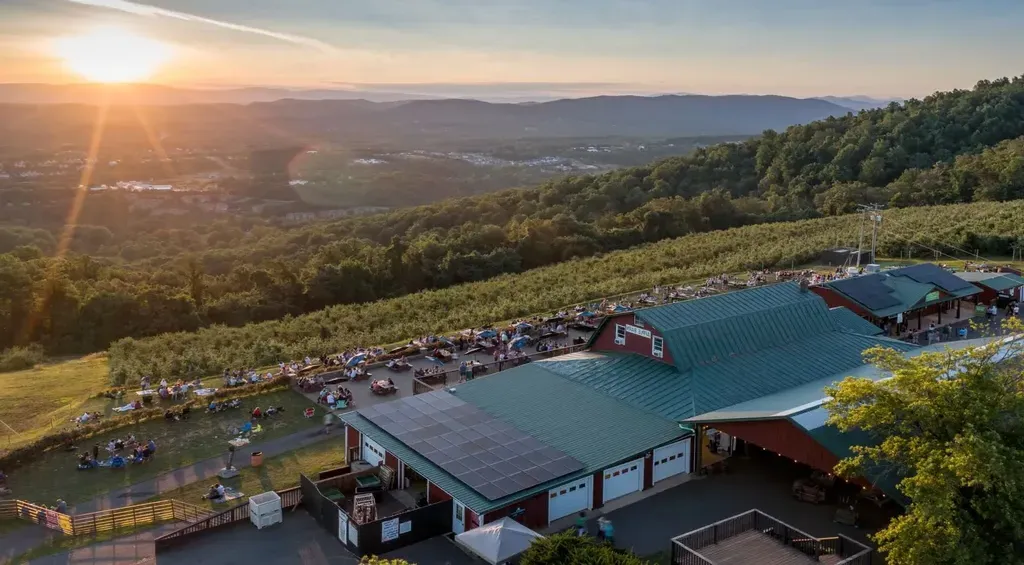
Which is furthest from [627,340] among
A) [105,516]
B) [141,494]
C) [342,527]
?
[105,516]

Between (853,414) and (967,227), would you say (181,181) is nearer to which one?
(967,227)

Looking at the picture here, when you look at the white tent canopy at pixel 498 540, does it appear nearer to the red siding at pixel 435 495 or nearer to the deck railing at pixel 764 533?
the red siding at pixel 435 495

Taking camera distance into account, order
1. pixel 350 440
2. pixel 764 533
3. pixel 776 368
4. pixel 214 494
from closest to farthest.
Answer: pixel 764 533 → pixel 214 494 → pixel 350 440 → pixel 776 368

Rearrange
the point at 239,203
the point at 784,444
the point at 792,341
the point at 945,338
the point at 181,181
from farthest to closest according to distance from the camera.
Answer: the point at 181,181 < the point at 239,203 < the point at 945,338 < the point at 792,341 < the point at 784,444

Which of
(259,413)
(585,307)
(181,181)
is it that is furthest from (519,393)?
(181,181)

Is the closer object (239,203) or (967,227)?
(967,227)

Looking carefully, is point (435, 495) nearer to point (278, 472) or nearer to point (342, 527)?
point (342, 527)

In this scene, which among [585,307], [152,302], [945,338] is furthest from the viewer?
[152,302]
